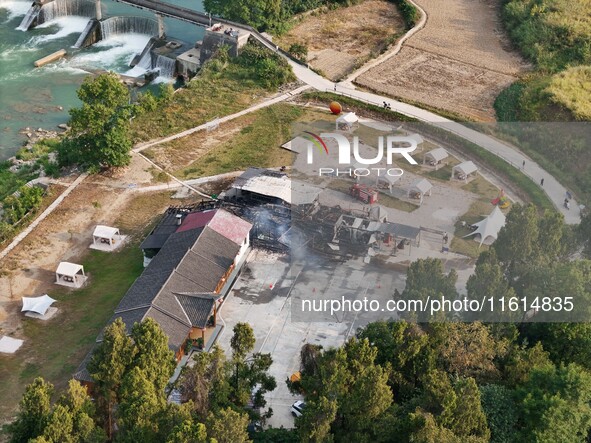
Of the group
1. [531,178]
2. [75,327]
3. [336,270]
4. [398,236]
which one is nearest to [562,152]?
[531,178]

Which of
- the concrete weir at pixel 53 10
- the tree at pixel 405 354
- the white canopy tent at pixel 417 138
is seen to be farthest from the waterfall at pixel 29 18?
the tree at pixel 405 354

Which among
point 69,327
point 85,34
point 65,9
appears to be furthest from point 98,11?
point 69,327

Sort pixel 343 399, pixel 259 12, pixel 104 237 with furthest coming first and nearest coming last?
pixel 259 12 → pixel 104 237 → pixel 343 399

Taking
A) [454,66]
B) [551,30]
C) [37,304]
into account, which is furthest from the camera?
[551,30]

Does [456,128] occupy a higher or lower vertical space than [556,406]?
lower

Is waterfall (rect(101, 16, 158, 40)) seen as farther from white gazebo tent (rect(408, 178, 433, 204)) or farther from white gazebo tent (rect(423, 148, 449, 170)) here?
white gazebo tent (rect(408, 178, 433, 204))

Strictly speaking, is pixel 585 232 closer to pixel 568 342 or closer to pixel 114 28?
pixel 568 342
